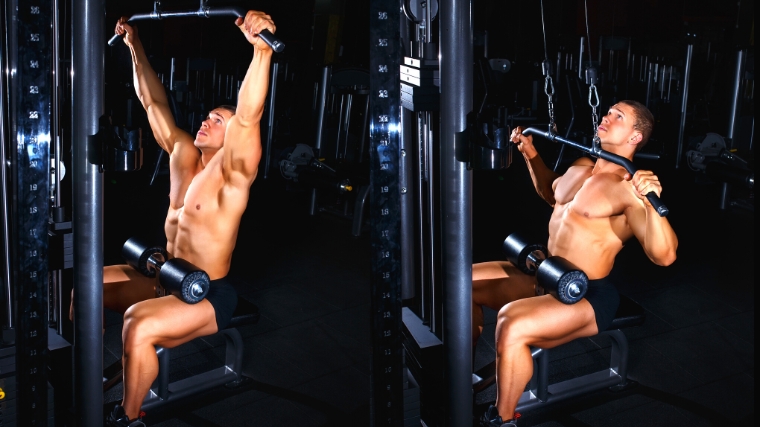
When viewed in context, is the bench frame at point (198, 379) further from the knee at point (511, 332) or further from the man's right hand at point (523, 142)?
the man's right hand at point (523, 142)

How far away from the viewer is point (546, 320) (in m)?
2.47

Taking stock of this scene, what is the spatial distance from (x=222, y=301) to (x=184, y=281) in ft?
0.70

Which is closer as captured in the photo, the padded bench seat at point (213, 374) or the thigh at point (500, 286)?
the padded bench seat at point (213, 374)

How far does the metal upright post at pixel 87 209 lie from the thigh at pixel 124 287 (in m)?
0.80

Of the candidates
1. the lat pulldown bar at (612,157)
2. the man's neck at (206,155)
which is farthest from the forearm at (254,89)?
the lat pulldown bar at (612,157)

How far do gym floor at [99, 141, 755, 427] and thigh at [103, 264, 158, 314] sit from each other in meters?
0.35

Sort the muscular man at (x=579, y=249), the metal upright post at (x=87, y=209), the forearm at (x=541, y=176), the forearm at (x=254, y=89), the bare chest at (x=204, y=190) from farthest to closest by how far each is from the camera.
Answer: the forearm at (x=541, y=176)
the bare chest at (x=204, y=190)
the muscular man at (x=579, y=249)
the forearm at (x=254, y=89)
the metal upright post at (x=87, y=209)

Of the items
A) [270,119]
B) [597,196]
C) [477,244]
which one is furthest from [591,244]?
[270,119]

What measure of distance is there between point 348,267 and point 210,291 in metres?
1.82

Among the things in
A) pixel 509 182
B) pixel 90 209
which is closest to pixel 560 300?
pixel 90 209

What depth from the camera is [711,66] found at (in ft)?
26.6

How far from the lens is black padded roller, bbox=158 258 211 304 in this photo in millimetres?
2360

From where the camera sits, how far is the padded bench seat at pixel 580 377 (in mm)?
2633

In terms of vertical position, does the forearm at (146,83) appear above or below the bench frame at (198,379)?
above
